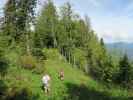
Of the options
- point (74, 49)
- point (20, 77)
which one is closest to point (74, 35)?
point (74, 49)

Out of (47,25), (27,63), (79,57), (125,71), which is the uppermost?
(47,25)

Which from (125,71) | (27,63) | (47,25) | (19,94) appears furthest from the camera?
(47,25)

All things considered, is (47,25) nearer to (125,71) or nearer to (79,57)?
(79,57)

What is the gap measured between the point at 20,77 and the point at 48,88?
4222 millimetres

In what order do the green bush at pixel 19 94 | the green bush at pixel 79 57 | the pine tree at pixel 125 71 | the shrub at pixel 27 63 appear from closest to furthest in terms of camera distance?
the green bush at pixel 19 94 → the shrub at pixel 27 63 → the pine tree at pixel 125 71 → the green bush at pixel 79 57

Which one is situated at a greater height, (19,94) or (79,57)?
(79,57)

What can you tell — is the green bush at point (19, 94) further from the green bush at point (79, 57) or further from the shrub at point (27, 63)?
the green bush at point (79, 57)

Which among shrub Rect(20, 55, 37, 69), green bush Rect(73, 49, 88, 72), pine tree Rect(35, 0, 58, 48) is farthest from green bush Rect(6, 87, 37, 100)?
green bush Rect(73, 49, 88, 72)

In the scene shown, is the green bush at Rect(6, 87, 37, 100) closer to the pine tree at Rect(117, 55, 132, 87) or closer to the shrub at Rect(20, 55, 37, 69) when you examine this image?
the shrub at Rect(20, 55, 37, 69)

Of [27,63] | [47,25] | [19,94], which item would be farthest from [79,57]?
[19,94]

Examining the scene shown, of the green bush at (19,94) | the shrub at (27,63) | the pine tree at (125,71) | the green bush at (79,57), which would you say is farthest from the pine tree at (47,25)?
the green bush at (19,94)

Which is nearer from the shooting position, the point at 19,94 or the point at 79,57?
the point at 19,94

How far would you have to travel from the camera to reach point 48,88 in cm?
2356

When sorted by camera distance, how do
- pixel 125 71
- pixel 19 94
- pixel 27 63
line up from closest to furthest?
1. pixel 19 94
2. pixel 27 63
3. pixel 125 71
